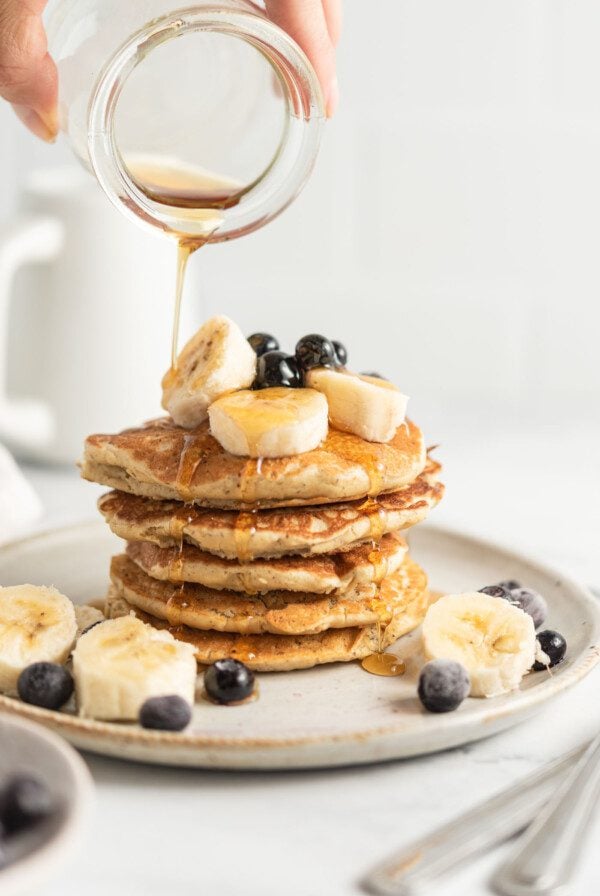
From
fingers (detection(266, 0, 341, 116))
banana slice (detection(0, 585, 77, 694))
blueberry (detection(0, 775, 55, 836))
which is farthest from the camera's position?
fingers (detection(266, 0, 341, 116))

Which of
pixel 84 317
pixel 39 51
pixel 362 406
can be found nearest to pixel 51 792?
pixel 362 406

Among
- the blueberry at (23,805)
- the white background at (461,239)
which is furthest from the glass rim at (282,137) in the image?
the white background at (461,239)

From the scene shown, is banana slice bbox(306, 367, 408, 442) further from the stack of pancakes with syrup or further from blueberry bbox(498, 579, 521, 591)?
blueberry bbox(498, 579, 521, 591)

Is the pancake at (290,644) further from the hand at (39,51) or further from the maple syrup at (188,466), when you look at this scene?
the hand at (39,51)

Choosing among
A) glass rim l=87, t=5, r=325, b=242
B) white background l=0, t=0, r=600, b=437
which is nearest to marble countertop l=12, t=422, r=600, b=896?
glass rim l=87, t=5, r=325, b=242

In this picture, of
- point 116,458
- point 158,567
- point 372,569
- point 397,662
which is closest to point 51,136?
point 116,458

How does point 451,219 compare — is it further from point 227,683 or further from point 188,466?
point 227,683
